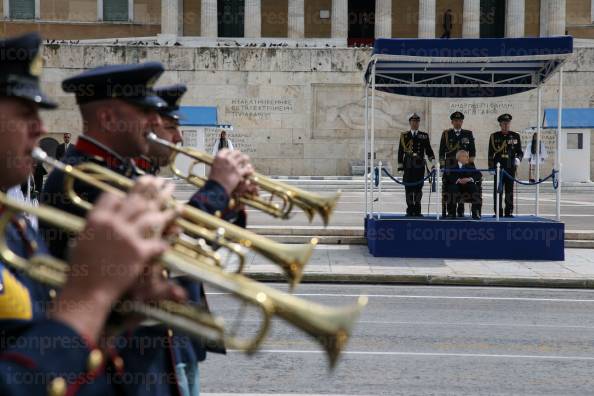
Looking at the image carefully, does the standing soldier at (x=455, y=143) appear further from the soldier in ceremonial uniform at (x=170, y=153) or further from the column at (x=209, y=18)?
the column at (x=209, y=18)

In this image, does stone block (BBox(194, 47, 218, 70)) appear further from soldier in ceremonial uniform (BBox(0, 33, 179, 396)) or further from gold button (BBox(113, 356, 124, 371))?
soldier in ceremonial uniform (BBox(0, 33, 179, 396))

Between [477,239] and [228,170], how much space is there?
12.1 m

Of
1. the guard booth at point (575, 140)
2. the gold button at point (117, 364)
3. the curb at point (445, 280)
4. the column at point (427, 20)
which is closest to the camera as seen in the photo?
the gold button at point (117, 364)

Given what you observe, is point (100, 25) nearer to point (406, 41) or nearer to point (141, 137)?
point (406, 41)

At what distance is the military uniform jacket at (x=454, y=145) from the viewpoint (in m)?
16.5

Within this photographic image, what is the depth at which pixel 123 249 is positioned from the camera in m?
1.72

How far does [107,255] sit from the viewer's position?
1.74 m

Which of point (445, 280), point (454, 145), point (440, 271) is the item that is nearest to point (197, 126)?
point (454, 145)

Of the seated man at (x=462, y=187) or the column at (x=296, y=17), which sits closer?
the seated man at (x=462, y=187)

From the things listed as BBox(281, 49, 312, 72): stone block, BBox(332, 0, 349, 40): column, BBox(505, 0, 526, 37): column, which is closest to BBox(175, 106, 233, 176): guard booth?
BBox(281, 49, 312, 72): stone block

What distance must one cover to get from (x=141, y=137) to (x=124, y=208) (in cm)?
161

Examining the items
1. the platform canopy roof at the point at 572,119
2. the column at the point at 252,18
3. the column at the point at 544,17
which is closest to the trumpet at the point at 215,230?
the platform canopy roof at the point at 572,119

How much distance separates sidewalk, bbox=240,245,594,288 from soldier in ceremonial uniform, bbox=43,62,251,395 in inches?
375

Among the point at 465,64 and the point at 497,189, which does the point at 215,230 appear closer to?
the point at 497,189
